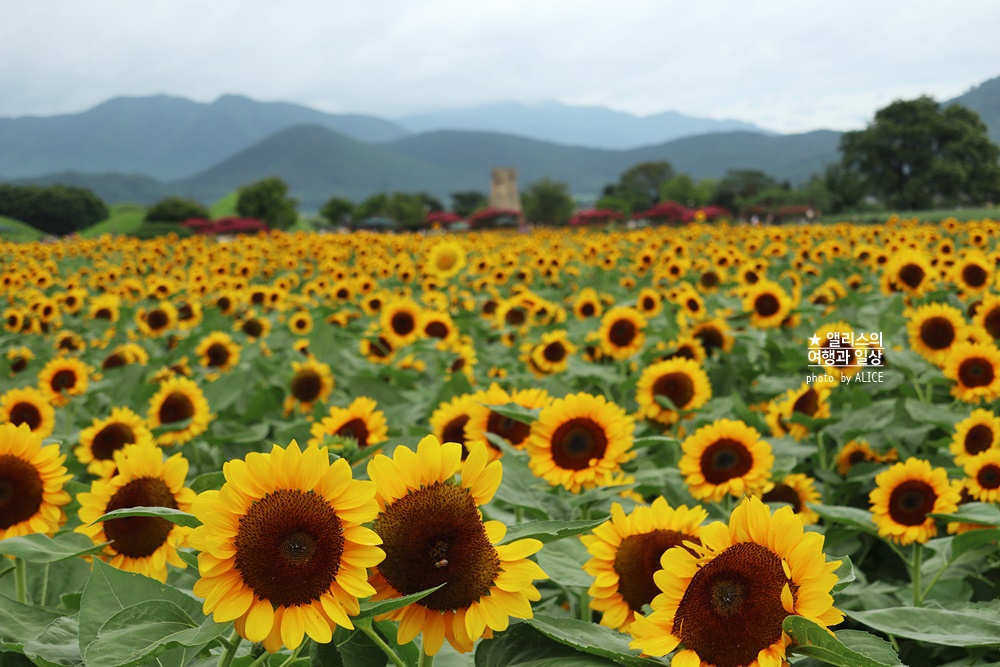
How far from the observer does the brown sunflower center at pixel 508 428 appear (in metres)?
2.98

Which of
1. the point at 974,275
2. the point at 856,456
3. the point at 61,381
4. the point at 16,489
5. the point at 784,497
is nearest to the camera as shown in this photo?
the point at 16,489

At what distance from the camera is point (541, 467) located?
246 centimetres

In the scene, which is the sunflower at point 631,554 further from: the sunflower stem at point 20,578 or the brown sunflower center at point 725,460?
the sunflower stem at point 20,578

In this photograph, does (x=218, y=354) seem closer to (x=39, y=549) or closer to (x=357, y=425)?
(x=357, y=425)

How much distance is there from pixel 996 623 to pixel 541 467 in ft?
4.04

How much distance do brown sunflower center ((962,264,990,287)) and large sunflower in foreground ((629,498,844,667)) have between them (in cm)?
549

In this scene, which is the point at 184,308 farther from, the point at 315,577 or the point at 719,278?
the point at 315,577

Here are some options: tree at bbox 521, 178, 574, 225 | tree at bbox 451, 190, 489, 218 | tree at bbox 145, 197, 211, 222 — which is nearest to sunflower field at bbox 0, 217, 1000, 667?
tree at bbox 145, 197, 211, 222

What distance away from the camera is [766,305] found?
561cm

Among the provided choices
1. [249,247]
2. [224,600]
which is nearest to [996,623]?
[224,600]

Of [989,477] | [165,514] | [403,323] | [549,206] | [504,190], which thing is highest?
[504,190]

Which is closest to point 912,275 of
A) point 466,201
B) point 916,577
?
point 916,577

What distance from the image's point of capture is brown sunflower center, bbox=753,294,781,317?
5586 mm

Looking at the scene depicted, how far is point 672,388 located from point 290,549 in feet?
9.61
